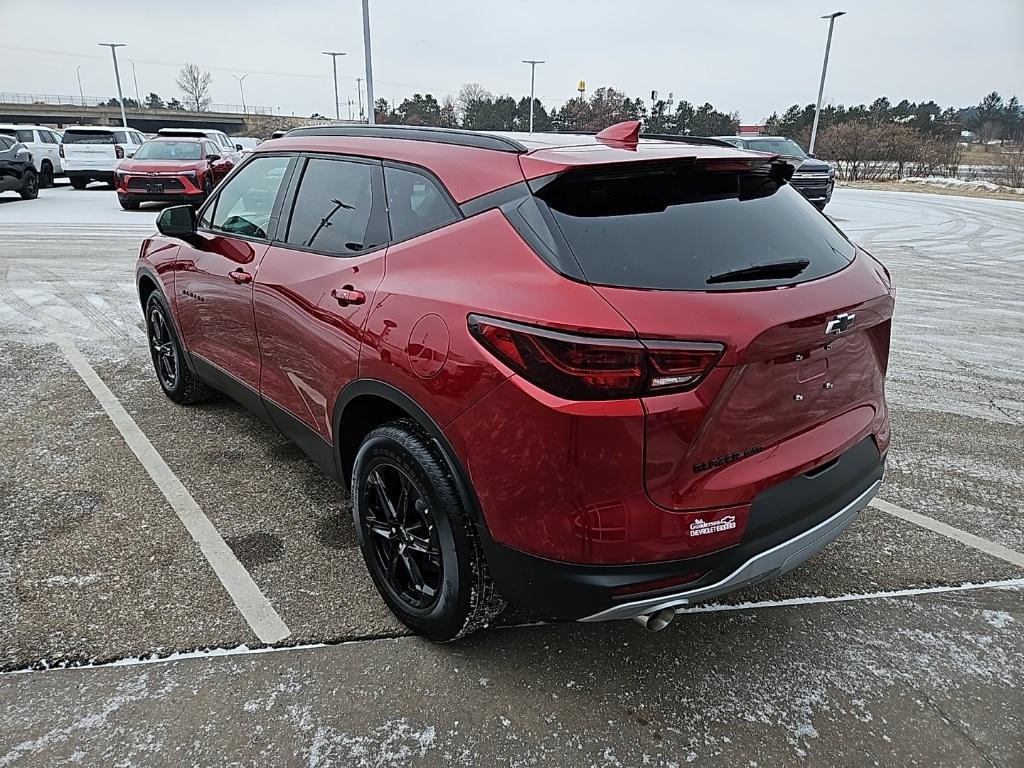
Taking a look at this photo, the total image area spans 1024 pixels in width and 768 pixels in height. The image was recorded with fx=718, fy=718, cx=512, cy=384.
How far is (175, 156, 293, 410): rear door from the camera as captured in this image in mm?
3455

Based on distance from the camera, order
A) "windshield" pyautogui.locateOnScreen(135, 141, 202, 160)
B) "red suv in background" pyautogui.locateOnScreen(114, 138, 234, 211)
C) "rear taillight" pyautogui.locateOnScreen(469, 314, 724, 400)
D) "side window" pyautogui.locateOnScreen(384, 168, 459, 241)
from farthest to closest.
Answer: "windshield" pyautogui.locateOnScreen(135, 141, 202, 160) < "red suv in background" pyautogui.locateOnScreen(114, 138, 234, 211) < "side window" pyautogui.locateOnScreen(384, 168, 459, 241) < "rear taillight" pyautogui.locateOnScreen(469, 314, 724, 400)

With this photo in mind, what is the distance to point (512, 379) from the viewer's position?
1.96 metres

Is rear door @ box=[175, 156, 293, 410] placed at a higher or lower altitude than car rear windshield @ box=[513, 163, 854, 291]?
lower

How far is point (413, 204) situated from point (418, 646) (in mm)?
1594

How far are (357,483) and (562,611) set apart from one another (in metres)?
1.02

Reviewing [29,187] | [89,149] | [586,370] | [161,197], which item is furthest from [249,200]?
[89,149]

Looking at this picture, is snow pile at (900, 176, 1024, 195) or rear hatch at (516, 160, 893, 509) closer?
rear hatch at (516, 160, 893, 509)

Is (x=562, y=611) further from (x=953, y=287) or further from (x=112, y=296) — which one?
(x=953, y=287)

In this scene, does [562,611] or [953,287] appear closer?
[562,611]

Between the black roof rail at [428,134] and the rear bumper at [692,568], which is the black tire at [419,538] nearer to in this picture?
the rear bumper at [692,568]

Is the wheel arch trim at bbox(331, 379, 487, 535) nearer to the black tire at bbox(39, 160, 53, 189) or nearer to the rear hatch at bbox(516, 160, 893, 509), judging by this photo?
the rear hatch at bbox(516, 160, 893, 509)

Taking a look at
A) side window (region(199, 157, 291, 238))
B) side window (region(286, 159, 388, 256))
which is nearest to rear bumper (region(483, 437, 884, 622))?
side window (region(286, 159, 388, 256))

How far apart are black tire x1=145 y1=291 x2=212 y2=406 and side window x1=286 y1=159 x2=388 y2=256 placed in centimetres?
176

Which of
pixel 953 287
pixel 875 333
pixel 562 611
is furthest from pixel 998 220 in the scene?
pixel 562 611
